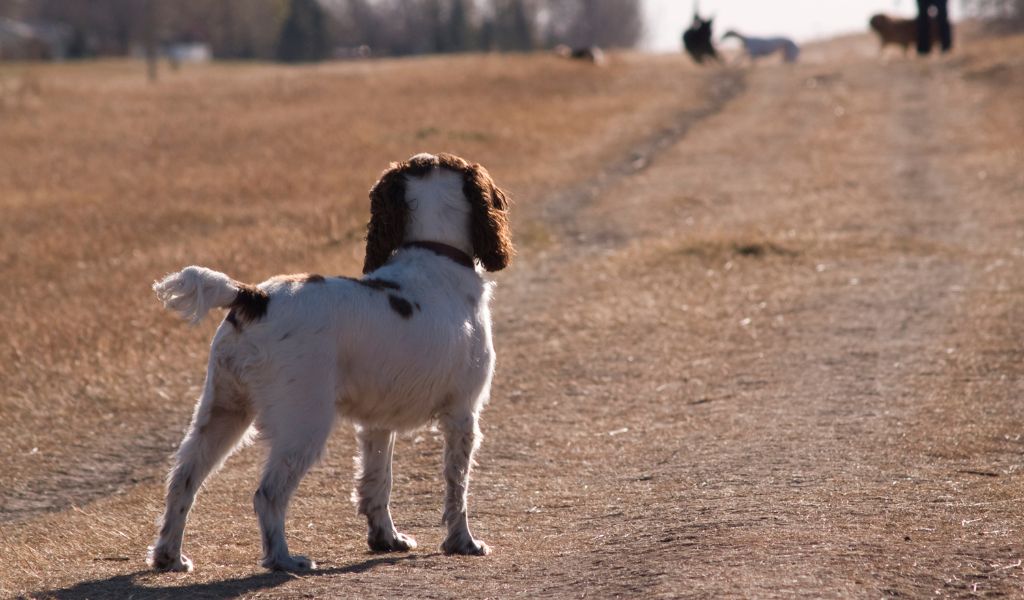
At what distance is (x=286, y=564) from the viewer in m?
5.83

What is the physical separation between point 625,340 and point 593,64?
30837 mm

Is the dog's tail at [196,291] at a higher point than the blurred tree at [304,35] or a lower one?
lower

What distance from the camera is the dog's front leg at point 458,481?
6.30m

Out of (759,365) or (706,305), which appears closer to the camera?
(759,365)

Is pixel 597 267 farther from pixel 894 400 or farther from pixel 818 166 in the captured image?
pixel 818 166

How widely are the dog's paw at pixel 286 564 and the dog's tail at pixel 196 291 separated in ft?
3.31

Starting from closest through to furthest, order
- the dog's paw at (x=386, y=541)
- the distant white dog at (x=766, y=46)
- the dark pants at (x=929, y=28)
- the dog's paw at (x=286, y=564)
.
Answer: the dog's paw at (x=286, y=564) → the dog's paw at (x=386, y=541) → the dark pants at (x=929, y=28) → the distant white dog at (x=766, y=46)

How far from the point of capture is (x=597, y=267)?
14.7 metres

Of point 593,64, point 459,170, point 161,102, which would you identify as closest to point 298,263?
point 459,170

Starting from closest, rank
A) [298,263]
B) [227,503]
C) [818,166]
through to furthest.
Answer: [227,503] < [298,263] < [818,166]

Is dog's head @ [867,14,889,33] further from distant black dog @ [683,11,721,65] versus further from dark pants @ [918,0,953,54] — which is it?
distant black dog @ [683,11,721,65]

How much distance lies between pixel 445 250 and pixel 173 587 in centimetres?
185

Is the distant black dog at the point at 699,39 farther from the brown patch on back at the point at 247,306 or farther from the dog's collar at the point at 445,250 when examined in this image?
the brown patch on back at the point at 247,306

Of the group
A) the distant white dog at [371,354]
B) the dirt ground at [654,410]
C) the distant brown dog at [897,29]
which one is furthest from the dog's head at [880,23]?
the distant white dog at [371,354]
